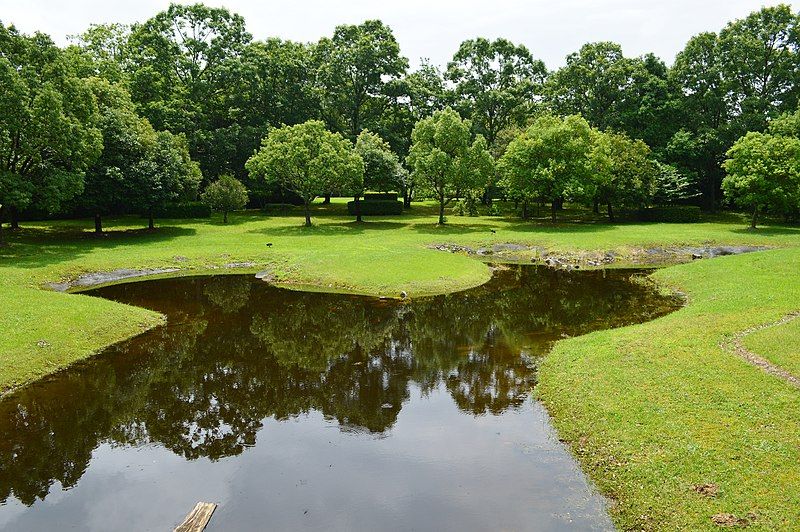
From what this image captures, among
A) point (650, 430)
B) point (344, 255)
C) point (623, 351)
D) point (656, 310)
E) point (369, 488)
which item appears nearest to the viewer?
point (369, 488)

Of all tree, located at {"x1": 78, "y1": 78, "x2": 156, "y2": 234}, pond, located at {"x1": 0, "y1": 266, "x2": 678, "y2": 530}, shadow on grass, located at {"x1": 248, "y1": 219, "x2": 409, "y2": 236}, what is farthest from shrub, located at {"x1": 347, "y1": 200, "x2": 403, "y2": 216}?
pond, located at {"x1": 0, "y1": 266, "x2": 678, "y2": 530}

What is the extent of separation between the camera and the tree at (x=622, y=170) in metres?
53.9

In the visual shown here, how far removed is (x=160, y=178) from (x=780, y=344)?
43.8 metres

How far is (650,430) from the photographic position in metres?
12.4

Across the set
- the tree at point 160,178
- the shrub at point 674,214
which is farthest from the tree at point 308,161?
the shrub at point 674,214

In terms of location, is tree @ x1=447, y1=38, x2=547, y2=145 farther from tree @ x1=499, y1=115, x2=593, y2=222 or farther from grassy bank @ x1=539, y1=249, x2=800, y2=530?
grassy bank @ x1=539, y1=249, x2=800, y2=530

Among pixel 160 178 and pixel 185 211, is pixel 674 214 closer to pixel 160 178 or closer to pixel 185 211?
pixel 160 178

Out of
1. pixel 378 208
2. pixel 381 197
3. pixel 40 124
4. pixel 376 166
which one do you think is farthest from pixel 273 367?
pixel 381 197

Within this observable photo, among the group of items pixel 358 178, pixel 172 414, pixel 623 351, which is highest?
pixel 358 178

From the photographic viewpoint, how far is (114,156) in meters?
43.7

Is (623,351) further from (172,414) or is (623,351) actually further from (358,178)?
(358,178)

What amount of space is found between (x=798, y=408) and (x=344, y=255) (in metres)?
27.5

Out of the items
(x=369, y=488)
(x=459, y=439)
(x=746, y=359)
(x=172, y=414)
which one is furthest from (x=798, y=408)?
(x=172, y=414)

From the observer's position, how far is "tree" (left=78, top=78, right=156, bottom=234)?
140 feet
